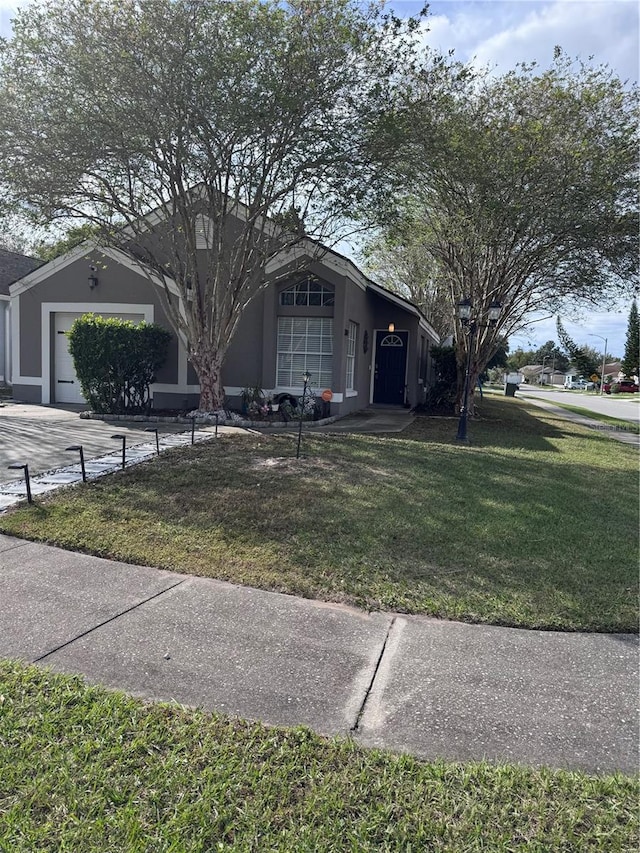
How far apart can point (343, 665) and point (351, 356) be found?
12.5 metres

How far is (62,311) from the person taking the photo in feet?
49.2

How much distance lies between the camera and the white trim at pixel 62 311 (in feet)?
47.6

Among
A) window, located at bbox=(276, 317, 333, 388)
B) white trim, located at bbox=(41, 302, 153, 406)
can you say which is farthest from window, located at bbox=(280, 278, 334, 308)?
white trim, located at bbox=(41, 302, 153, 406)

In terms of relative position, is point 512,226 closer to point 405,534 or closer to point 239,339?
point 239,339

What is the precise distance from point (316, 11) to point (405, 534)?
8430mm

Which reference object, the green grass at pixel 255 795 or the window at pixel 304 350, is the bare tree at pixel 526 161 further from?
the green grass at pixel 255 795

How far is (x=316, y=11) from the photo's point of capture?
8.95m

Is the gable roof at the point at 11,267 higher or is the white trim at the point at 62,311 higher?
the gable roof at the point at 11,267

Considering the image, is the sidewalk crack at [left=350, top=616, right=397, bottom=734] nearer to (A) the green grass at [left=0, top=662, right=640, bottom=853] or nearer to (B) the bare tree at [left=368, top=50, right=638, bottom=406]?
(A) the green grass at [left=0, top=662, right=640, bottom=853]

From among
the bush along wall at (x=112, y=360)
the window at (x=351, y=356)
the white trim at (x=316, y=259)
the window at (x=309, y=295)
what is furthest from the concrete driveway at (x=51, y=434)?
the window at (x=351, y=356)

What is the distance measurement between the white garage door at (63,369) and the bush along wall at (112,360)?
2.73m

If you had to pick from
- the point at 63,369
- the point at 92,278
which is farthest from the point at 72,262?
the point at 63,369

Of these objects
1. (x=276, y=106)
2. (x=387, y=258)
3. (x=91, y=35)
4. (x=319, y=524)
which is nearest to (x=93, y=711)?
(x=319, y=524)

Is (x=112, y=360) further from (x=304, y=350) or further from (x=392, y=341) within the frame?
(x=392, y=341)
